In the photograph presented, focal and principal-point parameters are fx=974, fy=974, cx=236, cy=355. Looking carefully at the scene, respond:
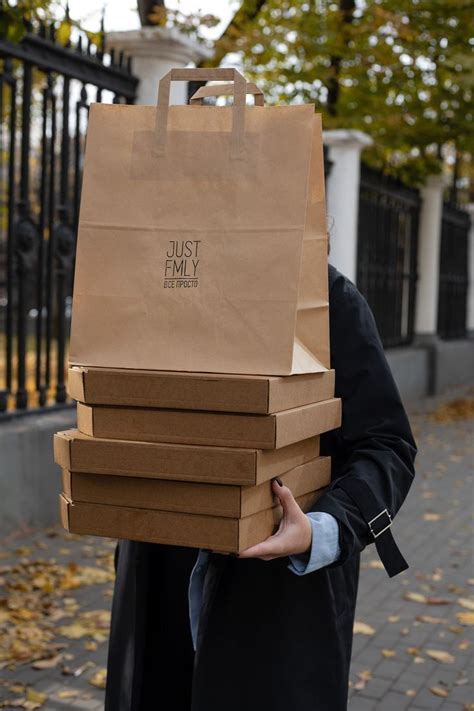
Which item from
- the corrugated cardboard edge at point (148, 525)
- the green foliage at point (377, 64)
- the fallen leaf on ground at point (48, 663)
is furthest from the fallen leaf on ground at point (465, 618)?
the green foliage at point (377, 64)

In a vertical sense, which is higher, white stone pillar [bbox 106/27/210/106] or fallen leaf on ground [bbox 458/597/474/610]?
white stone pillar [bbox 106/27/210/106]

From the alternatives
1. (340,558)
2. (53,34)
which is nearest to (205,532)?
(340,558)

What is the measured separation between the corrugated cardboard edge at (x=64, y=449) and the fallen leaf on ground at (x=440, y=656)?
2886 mm

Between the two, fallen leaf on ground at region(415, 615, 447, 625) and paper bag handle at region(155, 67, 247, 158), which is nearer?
paper bag handle at region(155, 67, 247, 158)

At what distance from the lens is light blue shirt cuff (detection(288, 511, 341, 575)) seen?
175cm

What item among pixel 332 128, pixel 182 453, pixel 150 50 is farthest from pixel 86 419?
pixel 332 128

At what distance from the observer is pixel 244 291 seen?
167cm

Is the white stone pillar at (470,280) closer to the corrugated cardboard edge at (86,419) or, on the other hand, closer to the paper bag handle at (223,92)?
the paper bag handle at (223,92)

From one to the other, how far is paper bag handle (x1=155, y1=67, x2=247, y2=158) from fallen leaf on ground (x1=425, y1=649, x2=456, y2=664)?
3.14 metres

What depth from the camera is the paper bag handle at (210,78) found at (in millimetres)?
1685

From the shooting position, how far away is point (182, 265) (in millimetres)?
1689

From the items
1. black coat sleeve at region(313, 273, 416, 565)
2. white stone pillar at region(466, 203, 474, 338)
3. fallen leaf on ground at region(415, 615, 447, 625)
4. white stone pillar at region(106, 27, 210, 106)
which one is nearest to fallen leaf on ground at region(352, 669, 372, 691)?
fallen leaf on ground at region(415, 615, 447, 625)

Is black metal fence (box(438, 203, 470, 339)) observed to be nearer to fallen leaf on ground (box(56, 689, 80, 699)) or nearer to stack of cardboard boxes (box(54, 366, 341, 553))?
fallen leaf on ground (box(56, 689, 80, 699))

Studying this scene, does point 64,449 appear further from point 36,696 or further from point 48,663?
point 48,663
